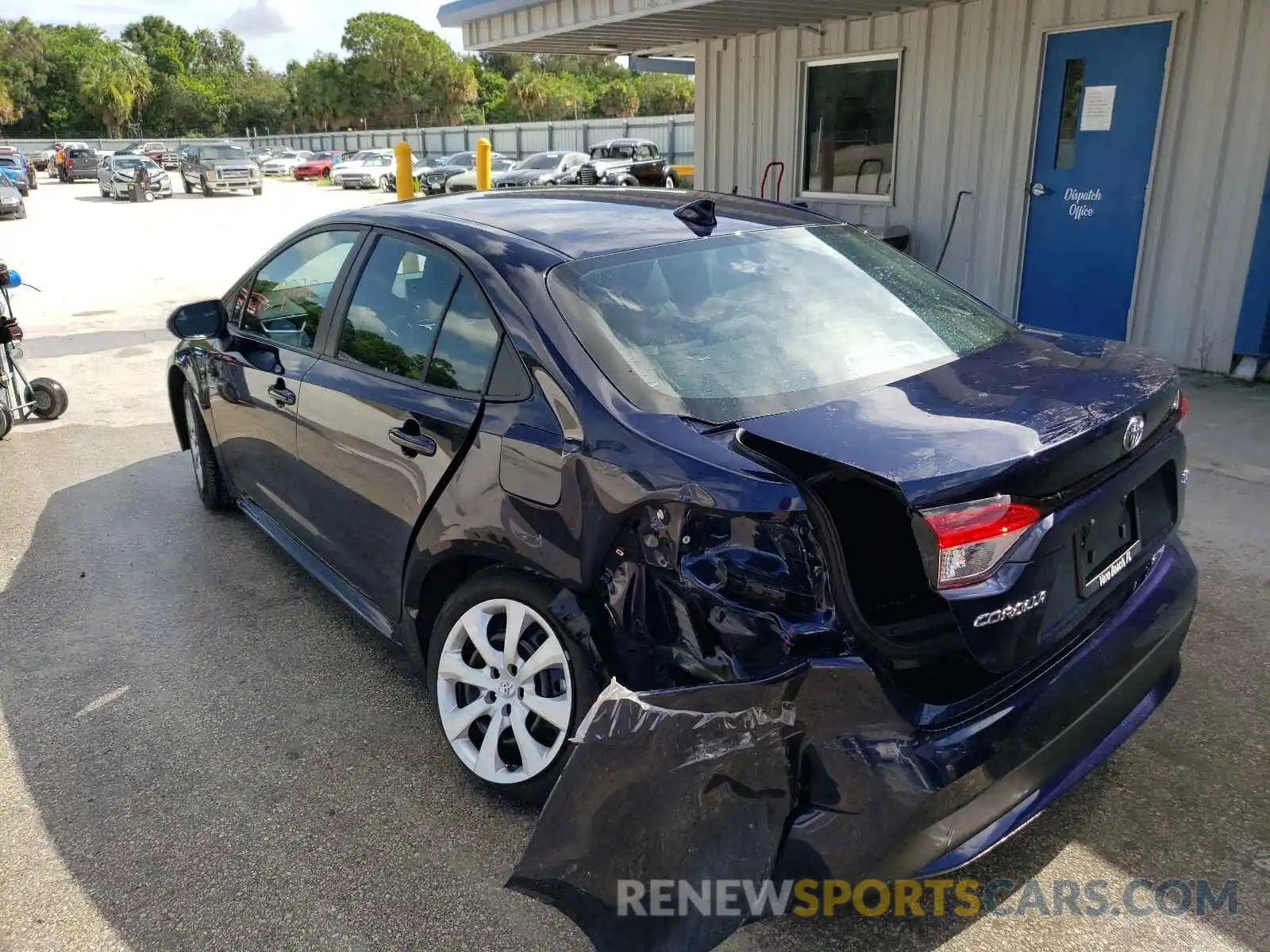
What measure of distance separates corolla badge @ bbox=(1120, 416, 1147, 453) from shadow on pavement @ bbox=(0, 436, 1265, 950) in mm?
1088

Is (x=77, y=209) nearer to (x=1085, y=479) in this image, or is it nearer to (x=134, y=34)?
(x=1085, y=479)

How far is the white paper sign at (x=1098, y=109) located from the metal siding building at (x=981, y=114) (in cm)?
38

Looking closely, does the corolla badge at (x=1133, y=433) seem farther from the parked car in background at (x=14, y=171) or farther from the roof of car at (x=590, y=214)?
the parked car in background at (x=14, y=171)

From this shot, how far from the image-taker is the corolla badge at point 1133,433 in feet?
7.27

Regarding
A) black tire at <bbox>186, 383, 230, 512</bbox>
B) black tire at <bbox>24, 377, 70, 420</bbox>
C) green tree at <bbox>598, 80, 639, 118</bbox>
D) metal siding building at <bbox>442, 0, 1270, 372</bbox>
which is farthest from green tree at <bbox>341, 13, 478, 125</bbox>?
black tire at <bbox>186, 383, 230, 512</bbox>

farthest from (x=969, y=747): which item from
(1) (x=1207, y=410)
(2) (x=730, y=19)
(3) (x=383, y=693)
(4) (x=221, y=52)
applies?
(4) (x=221, y=52)

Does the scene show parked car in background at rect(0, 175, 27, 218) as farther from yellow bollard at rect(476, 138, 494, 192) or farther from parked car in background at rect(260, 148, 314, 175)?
parked car in background at rect(260, 148, 314, 175)

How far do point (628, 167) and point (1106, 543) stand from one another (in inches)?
1052

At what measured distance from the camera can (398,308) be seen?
10.5 ft

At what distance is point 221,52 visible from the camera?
117 metres

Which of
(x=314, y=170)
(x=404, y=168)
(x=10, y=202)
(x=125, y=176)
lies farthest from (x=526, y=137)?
(x=404, y=168)

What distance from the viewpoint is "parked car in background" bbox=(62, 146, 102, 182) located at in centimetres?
4206

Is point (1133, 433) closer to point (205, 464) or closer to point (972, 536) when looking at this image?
point (972, 536)

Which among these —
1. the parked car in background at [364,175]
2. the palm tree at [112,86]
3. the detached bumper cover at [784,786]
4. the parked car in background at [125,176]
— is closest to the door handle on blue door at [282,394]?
the detached bumper cover at [784,786]
